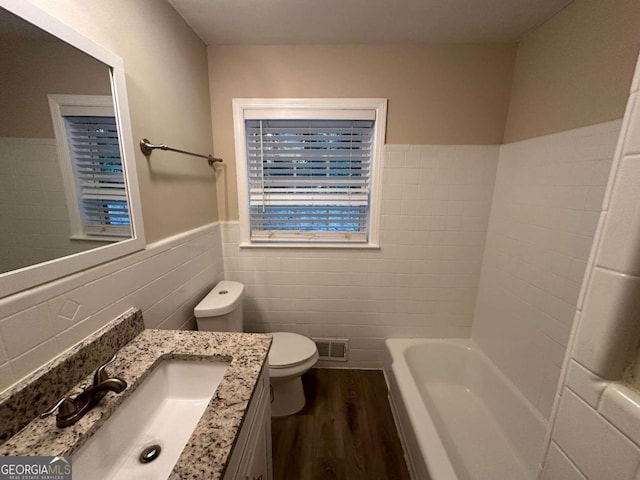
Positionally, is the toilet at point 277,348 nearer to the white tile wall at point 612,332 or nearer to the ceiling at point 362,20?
the white tile wall at point 612,332

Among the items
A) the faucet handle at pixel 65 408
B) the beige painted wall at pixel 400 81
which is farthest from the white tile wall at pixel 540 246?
the faucet handle at pixel 65 408

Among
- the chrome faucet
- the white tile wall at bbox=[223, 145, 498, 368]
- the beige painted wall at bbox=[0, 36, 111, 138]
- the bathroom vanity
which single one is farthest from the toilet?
the beige painted wall at bbox=[0, 36, 111, 138]

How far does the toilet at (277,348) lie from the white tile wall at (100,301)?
4.6 inches

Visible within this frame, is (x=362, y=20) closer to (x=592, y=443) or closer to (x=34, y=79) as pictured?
(x=34, y=79)

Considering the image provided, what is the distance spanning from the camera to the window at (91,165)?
74cm

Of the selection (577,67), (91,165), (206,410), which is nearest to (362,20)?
(577,67)

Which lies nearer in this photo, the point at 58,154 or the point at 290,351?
the point at 58,154

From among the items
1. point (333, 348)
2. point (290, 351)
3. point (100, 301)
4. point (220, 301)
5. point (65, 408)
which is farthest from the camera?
point (333, 348)

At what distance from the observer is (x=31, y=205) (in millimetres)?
645

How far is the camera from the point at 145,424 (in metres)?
0.76

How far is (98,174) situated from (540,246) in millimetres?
1979

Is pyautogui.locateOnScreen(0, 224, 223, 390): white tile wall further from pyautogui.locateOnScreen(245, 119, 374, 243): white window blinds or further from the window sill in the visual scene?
pyautogui.locateOnScreen(245, 119, 374, 243): white window blinds

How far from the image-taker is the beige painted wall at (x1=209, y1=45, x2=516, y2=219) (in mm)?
1520

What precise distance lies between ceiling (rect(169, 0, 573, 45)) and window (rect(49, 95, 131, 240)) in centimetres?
81
